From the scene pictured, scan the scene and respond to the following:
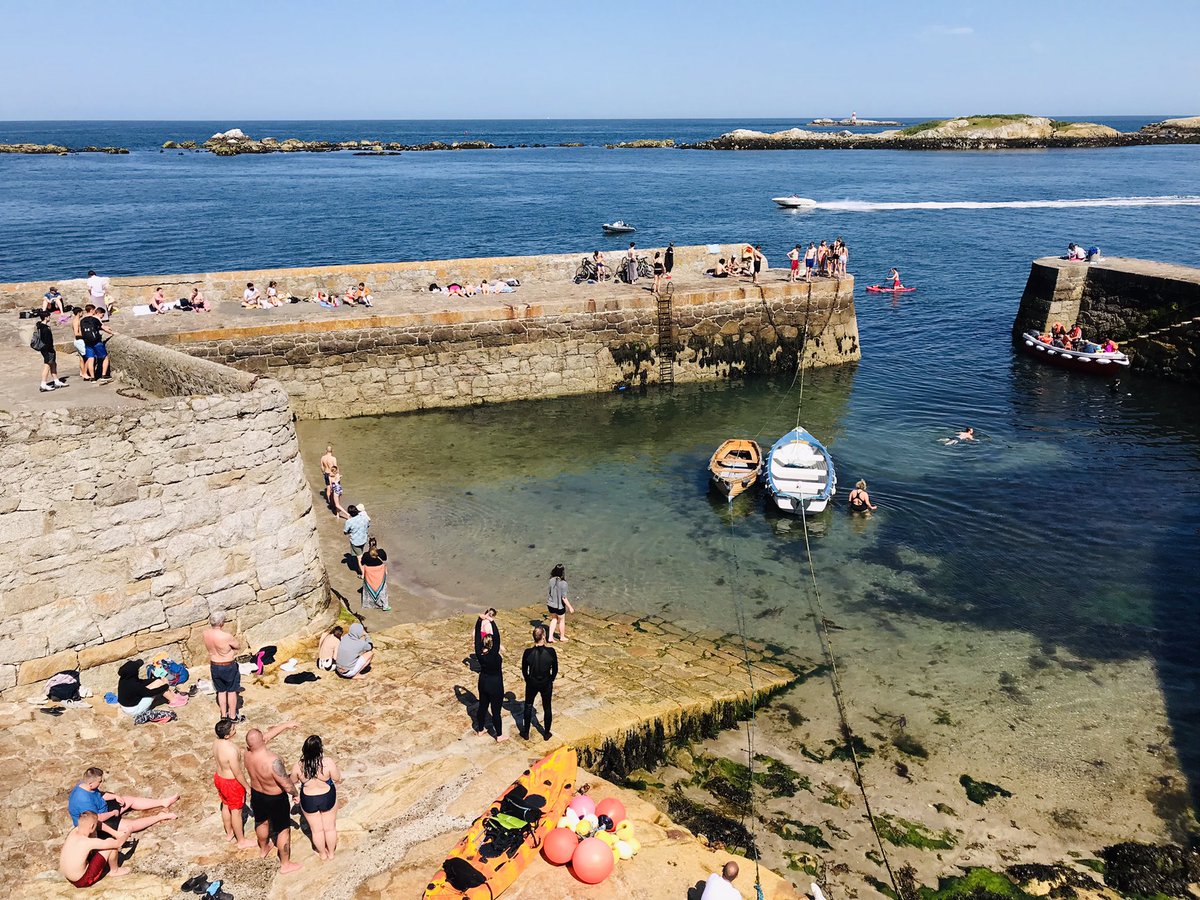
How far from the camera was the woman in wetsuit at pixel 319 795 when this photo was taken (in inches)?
266

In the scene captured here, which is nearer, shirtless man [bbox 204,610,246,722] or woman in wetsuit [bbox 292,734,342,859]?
woman in wetsuit [bbox 292,734,342,859]

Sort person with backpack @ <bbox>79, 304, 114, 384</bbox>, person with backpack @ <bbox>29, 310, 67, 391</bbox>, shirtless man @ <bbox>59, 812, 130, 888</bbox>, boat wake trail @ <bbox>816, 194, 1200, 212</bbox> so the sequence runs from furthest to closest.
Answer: boat wake trail @ <bbox>816, 194, 1200, 212</bbox> → person with backpack @ <bbox>79, 304, 114, 384</bbox> → person with backpack @ <bbox>29, 310, 67, 391</bbox> → shirtless man @ <bbox>59, 812, 130, 888</bbox>

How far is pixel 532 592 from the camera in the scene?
1381 centimetres

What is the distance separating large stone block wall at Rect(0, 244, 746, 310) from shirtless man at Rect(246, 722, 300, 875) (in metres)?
19.1

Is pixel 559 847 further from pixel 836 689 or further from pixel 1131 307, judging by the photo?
pixel 1131 307

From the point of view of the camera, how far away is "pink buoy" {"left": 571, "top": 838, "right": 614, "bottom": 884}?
6.88 m

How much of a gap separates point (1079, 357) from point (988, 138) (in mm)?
120798

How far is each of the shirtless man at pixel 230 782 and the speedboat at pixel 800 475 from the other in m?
12.5

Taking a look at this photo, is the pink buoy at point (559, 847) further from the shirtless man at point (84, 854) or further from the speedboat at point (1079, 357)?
the speedboat at point (1079, 357)

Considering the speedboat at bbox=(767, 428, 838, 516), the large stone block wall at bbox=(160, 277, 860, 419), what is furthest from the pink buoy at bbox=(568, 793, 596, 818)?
the large stone block wall at bbox=(160, 277, 860, 419)

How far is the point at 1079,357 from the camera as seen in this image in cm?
2772

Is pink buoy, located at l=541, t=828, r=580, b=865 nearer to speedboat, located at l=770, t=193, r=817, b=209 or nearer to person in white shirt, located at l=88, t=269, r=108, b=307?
person in white shirt, located at l=88, t=269, r=108, b=307

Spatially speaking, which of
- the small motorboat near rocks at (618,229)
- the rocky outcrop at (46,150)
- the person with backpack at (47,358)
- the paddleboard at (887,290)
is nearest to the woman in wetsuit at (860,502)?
the person with backpack at (47,358)

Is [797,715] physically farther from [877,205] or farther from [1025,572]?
[877,205]
